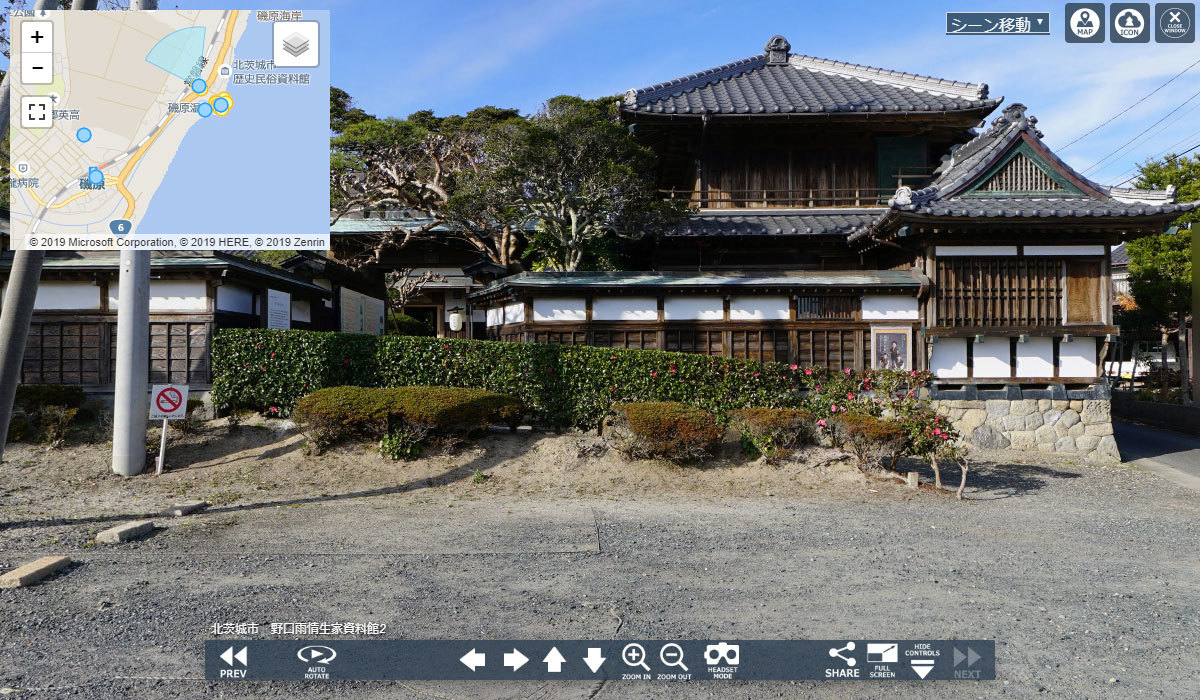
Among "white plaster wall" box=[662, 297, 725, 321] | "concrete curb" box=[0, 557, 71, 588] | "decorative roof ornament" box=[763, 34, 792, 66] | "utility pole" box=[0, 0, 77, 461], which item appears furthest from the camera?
"decorative roof ornament" box=[763, 34, 792, 66]

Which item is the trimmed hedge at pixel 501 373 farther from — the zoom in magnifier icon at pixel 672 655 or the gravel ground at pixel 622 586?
the zoom in magnifier icon at pixel 672 655

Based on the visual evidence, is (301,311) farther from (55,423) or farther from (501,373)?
(501,373)

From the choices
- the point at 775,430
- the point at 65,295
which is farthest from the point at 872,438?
the point at 65,295

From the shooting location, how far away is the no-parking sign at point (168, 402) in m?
10.0

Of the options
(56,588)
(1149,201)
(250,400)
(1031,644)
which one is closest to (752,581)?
(1031,644)

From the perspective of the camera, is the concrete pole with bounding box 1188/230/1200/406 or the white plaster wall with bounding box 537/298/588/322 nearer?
the white plaster wall with bounding box 537/298/588/322

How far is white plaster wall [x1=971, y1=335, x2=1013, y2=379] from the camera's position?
47.0ft

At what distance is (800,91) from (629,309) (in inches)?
390

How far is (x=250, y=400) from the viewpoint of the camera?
11719 mm

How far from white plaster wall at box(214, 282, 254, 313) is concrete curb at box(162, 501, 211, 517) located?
5.40 metres

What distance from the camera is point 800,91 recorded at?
19.3 metres

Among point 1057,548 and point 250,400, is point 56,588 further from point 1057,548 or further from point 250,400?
point 1057,548

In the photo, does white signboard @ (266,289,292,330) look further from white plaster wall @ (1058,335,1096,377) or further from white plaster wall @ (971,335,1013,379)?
white plaster wall @ (1058,335,1096,377)
